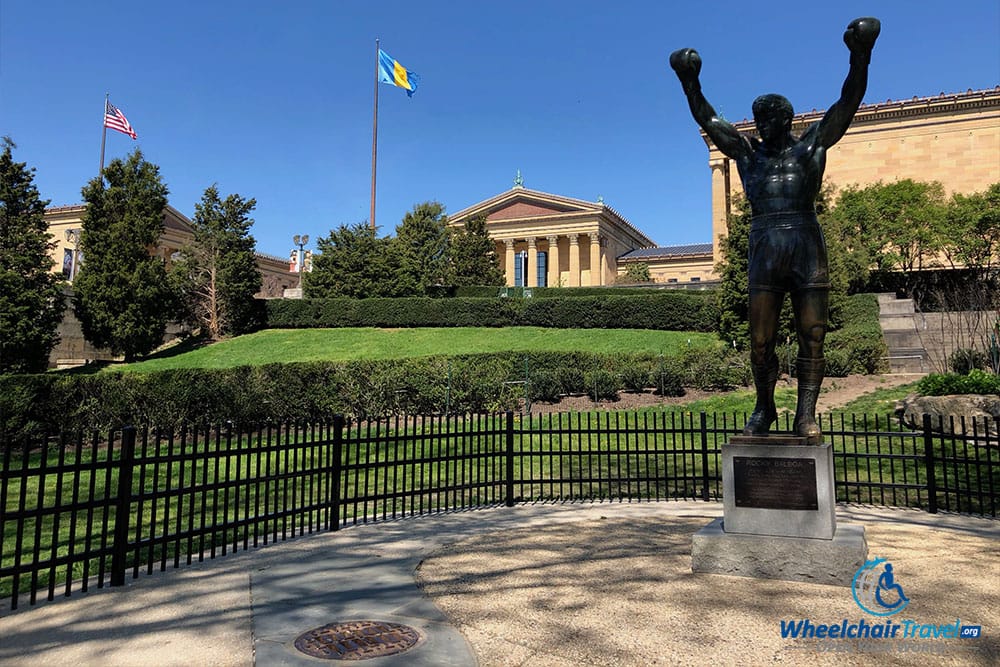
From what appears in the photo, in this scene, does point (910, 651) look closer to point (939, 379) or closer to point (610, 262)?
point (939, 379)

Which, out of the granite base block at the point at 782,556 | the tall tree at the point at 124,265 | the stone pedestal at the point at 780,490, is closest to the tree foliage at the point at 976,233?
the stone pedestal at the point at 780,490

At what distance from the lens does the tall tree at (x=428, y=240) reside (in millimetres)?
47906

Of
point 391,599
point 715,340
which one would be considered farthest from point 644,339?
point 391,599

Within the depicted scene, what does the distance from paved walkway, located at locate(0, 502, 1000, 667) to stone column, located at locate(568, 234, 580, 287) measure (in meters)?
66.1

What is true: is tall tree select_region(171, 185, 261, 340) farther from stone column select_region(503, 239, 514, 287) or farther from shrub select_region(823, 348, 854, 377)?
stone column select_region(503, 239, 514, 287)

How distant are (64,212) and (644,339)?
60.7 m

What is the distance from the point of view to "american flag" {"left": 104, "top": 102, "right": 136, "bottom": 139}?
37969 mm

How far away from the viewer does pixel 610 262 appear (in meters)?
75.7

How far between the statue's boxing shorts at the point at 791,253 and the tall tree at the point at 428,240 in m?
40.0

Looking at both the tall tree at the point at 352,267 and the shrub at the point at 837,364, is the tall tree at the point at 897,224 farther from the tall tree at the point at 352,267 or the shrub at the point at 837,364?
the tall tree at the point at 352,267

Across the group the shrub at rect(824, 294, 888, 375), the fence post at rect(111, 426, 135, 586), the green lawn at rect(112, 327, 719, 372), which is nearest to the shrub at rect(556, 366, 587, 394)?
the green lawn at rect(112, 327, 719, 372)

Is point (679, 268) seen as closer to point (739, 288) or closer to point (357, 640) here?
point (739, 288)

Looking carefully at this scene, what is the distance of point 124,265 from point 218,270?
18.9 ft

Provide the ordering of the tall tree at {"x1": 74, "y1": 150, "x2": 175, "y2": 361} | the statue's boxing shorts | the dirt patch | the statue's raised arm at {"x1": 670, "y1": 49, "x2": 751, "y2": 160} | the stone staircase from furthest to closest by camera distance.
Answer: the tall tree at {"x1": 74, "y1": 150, "x2": 175, "y2": 361}, the stone staircase, the dirt patch, the statue's raised arm at {"x1": 670, "y1": 49, "x2": 751, "y2": 160}, the statue's boxing shorts
